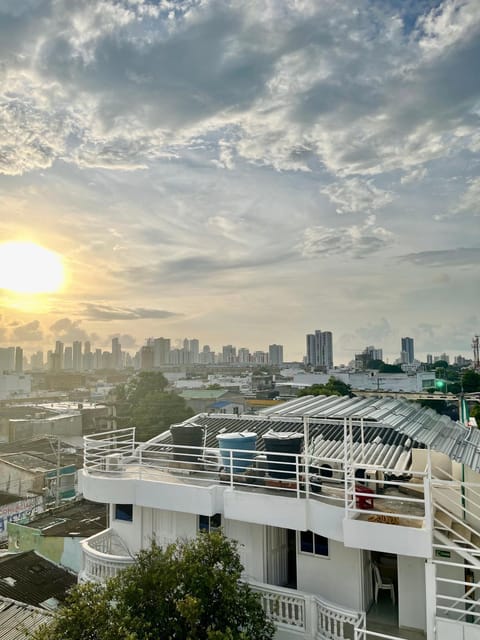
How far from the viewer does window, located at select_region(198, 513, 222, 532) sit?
10.1 m

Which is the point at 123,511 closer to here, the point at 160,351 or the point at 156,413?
the point at 156,413

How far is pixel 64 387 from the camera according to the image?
12600 centimetres

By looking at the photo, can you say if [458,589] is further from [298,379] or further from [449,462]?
[298,379]

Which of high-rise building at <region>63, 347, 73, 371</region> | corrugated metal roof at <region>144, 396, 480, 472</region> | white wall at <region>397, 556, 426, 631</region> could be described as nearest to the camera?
white wall at <region>397, 556, 426, 631</region>

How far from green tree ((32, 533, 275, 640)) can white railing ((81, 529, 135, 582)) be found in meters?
2.17

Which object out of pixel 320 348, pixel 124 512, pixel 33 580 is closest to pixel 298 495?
pixel 124 512

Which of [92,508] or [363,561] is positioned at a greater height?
[363,561]

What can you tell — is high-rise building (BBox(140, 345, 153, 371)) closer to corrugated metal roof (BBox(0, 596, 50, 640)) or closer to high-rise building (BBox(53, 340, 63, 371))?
high-rise building (BBox(53, 340, 63, 371))

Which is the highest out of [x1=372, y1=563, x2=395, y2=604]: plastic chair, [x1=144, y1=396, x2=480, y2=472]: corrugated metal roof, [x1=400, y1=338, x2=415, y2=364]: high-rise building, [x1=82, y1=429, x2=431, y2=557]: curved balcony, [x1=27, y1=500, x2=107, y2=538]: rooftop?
[x1=400, y1=338, x2=415, y2=364]: high-rise building

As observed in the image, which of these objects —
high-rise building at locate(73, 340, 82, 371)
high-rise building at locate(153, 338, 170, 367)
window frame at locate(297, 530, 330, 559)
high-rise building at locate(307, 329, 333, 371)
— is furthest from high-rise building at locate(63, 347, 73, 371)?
window frame at locate(297, 530, 330, 559)

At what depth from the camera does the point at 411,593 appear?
8391 mm

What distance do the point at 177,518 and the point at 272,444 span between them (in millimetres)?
2830

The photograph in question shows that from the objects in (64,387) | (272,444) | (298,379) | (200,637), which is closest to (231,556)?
(200,637)

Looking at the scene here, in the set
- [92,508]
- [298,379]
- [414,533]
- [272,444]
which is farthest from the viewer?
[298,379]
